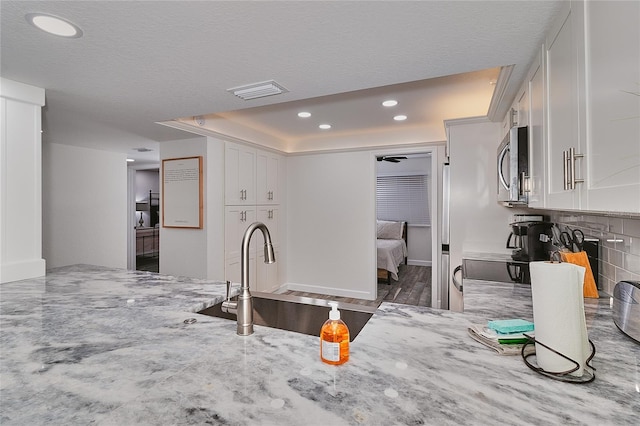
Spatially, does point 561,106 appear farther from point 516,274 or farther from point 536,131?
point 516,274

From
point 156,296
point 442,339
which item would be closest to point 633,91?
point 442,339

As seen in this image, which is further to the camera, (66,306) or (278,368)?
(66,306)

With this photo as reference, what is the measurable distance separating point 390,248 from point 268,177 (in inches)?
98.3

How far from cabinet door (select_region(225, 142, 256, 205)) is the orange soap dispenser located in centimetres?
299

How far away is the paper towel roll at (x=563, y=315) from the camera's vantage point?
33.6 inches

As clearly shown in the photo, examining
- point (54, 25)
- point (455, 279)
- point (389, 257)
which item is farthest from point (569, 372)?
point (389, 257)

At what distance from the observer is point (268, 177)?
4.45 metres

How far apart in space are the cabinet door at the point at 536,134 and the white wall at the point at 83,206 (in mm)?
4822

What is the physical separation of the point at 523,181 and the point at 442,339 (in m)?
1.20

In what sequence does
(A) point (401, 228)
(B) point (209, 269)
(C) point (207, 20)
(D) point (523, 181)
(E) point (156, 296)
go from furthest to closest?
1. (A) point (401, 228)
2. (B) point (209, 269)
3. (D) point (523, 181)
4. (E) point (156, 296)
5. (C) point (207, 20)

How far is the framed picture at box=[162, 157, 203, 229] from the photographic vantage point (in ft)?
11.3

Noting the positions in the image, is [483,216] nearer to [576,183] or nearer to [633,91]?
[576,183]

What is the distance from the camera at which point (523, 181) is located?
5.91ft

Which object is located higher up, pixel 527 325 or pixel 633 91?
pixel 633 91
